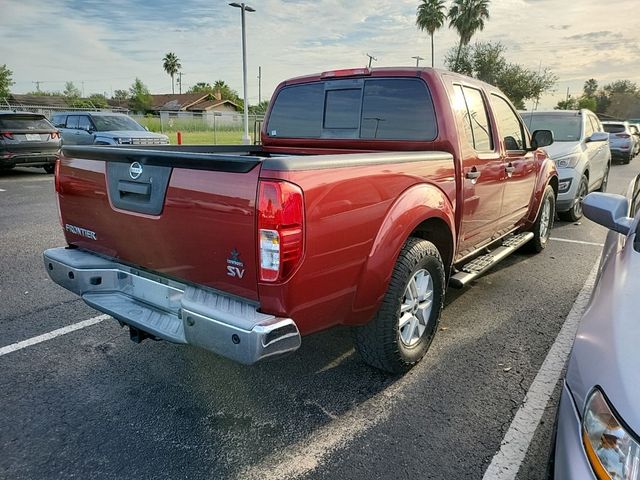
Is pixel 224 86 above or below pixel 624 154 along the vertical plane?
above

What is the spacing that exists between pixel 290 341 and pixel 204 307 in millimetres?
452

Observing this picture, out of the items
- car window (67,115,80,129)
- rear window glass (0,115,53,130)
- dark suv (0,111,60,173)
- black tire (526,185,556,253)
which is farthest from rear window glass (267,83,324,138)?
car window (67,115,80,129)

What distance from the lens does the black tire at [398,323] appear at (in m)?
2.87

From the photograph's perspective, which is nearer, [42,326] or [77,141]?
[42,326]

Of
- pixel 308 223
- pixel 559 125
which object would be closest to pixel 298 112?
pixel 308 223

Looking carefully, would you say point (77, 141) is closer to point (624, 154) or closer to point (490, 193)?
point (490, 193)

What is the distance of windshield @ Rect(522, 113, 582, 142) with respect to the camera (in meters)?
8.32

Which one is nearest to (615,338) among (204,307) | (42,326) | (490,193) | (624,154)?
(204,307)

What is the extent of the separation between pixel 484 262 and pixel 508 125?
1.53 meters

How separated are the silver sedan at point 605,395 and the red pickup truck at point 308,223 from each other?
3.76 ft

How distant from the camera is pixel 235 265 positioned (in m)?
2.28

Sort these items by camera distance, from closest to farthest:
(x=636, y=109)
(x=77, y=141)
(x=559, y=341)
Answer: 1. (x=559, y=341)
2. (x=77, y=141)
3. (x=636, y=109)

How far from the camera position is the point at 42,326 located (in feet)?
12.5

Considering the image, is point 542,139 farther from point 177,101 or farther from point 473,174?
point 177,101
